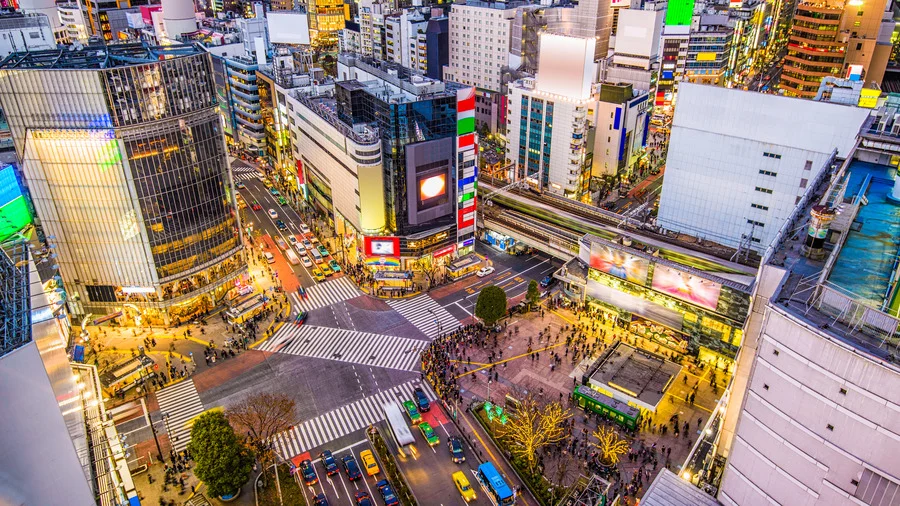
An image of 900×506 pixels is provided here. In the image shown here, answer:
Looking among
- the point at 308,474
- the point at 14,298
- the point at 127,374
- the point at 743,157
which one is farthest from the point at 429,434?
the point at 743,157

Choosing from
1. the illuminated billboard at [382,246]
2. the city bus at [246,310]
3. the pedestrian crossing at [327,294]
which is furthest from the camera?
the illuminated billboard at [382,246]

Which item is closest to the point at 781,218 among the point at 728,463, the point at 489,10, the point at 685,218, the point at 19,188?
the point at 685,218

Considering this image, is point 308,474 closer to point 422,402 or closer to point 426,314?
point 422,402

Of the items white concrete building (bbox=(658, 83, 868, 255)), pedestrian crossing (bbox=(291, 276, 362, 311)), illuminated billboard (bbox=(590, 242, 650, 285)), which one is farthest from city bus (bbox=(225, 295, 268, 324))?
white concrete building (bbox=(658, 83, 868, 255))

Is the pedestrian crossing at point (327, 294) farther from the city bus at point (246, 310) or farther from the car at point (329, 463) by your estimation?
the car at point (329, 463)

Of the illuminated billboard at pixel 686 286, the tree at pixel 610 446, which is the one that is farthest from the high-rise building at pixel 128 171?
the illuminated billboard at pixel 686 286

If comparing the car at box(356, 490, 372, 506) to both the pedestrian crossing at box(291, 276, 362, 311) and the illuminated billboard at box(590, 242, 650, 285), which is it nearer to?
the pedestrian crossing at box(291, 276, 362, 311)
